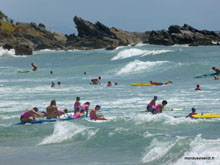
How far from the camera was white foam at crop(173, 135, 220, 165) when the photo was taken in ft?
31.0

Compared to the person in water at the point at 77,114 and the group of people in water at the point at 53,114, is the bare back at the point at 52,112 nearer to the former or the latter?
the group of people in water at the point at 53,114

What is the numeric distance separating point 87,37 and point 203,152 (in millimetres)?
111846

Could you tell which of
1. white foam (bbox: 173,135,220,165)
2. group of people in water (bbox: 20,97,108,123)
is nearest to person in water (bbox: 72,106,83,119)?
group of people in water (bbox: 20,97,108,123)

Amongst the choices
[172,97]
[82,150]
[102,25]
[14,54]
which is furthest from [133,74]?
[102,25]

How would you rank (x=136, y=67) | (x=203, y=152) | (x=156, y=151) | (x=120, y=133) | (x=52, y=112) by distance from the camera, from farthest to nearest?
(x=136, y=67), (x=52, y=112), (x=120, y=133), (x=156, y=151), (x=203, y=152)

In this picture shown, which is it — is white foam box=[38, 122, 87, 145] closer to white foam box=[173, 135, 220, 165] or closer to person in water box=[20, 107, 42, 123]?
person in water box=[20, 107, 42, 123]

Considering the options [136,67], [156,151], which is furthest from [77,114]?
[136,67]

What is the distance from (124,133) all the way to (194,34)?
87194mm

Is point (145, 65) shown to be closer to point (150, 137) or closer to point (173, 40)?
point (150, 137)

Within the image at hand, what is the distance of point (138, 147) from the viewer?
479 inches

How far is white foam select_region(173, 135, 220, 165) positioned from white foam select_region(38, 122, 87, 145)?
4590mm

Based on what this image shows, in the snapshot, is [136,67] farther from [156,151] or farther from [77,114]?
[156,151]

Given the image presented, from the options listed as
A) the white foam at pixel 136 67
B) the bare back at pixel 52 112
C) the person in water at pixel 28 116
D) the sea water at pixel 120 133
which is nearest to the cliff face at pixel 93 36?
the white foam at pixel 136 67

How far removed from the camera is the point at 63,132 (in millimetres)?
14750
